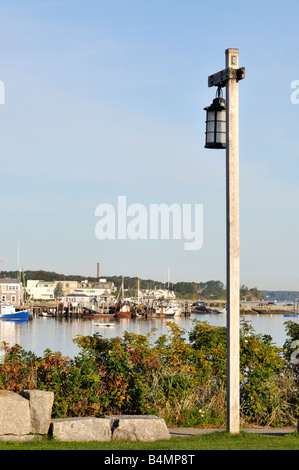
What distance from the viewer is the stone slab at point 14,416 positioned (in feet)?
31.4

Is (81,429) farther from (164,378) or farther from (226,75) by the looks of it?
(226,75)

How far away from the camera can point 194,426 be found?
12.0 meters

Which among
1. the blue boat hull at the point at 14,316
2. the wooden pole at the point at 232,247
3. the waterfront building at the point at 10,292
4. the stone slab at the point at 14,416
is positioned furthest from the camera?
the waterfront building at the point at 10,292

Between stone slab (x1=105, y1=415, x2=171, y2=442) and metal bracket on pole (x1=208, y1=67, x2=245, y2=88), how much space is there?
5.78 m

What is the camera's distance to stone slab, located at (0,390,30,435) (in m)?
9.59

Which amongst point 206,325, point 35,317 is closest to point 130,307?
point 35,317

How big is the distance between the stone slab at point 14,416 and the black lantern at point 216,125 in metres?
5.32

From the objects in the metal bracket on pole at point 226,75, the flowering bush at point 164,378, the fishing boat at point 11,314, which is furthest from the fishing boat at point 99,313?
the metal bracket on pole at point 226,75

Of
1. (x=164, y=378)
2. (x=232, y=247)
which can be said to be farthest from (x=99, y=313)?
(x=232, y=247)

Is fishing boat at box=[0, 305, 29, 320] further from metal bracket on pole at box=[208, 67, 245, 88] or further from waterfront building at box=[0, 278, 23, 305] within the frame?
metal bracket on pole at box=[208, 67, 245, 88]

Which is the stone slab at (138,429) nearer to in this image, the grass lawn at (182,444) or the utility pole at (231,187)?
the grass lawn at (182,444)

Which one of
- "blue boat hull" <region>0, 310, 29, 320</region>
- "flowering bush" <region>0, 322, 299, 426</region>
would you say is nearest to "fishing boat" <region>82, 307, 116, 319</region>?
"blue boat hull" <region>0, 310, 29, 320</region>
